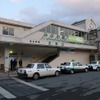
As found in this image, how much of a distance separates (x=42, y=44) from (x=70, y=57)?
864cm

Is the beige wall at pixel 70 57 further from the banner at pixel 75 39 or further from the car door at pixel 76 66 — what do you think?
the car door at pixel 76 66

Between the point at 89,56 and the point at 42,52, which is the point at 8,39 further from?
the point at 89,56

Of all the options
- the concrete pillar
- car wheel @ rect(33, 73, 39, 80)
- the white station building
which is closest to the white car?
car wheel @ rect(33, 73, 39, 80)

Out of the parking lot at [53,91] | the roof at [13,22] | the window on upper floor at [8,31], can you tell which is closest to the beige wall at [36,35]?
the roof at [13,22]

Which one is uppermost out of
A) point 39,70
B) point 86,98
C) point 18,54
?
point 18,54

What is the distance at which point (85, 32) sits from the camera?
41688mm

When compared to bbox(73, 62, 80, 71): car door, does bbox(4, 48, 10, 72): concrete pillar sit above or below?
above

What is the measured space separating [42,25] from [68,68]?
8895mm

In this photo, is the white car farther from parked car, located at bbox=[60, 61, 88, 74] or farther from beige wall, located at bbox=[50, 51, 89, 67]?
beige wall, located at bbox=[50, 51, 89, 67]

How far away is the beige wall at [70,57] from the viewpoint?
31447 mm

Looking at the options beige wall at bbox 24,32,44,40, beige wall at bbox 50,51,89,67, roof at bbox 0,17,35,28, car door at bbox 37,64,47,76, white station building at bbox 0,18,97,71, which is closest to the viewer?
car door at bbox 37,64,47,76

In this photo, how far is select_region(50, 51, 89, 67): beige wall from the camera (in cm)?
3145

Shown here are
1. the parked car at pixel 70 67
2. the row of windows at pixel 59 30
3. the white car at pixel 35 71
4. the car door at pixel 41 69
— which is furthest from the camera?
the row of windows at pixel 59 30

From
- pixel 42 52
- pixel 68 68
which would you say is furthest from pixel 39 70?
pixel 42 52
